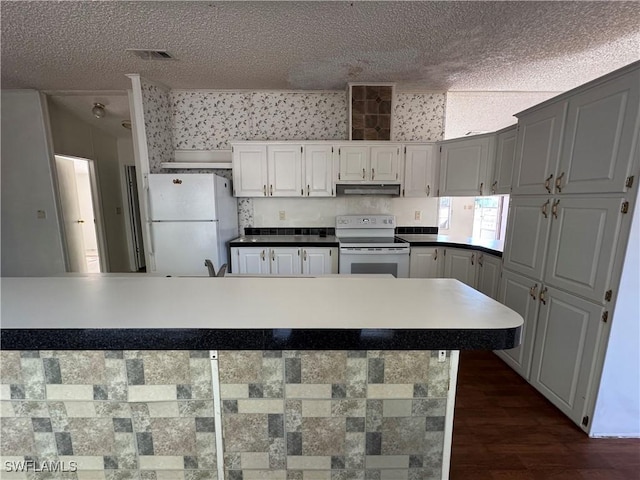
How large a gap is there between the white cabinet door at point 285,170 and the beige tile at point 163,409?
274cm

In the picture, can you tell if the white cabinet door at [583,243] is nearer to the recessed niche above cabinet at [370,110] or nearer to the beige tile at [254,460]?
the beige tile at [254,460]

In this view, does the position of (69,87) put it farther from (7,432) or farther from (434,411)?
(434,411)

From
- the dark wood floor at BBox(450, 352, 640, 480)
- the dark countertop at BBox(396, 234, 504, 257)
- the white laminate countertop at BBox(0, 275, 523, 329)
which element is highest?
the white laminate countertop at BBox(0, 275, 523, 329)

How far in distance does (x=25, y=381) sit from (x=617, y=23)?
12.7 ft

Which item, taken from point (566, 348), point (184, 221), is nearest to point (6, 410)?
point (184, 221)

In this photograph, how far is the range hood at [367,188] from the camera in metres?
3.29

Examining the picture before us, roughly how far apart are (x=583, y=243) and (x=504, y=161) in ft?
3.92

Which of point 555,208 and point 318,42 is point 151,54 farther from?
point 555,208

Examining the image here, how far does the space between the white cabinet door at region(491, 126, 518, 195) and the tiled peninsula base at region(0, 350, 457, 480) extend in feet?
7.46

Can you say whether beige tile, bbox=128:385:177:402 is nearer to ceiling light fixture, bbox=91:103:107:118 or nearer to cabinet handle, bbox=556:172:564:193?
cabinet handle, bbox=556:172:564:193

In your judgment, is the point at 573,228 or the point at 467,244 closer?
the point at 573,228

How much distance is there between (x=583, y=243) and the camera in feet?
5.19

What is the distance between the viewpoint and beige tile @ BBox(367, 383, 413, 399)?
80 centimetres

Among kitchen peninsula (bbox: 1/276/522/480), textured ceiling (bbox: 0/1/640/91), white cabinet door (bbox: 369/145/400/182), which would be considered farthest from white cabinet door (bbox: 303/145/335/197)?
kitchen peninsula (bbox: 1/276/522/480)
